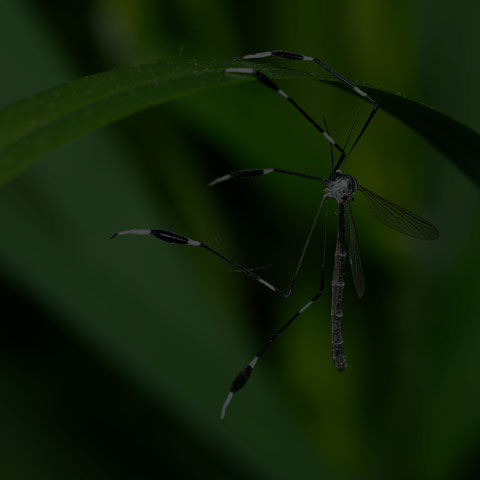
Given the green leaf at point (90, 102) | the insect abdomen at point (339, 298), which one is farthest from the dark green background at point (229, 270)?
the green leaf at point (90, 102)

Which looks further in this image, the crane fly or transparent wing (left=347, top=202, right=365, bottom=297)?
transparent wing (left=347, top=202, right=365, bottom=297)

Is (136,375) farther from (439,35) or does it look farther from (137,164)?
(439,35)

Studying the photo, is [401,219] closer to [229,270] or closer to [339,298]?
[339,298]

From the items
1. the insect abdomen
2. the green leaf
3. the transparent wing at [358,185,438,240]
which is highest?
the transparent wing at [358,185,438,240]

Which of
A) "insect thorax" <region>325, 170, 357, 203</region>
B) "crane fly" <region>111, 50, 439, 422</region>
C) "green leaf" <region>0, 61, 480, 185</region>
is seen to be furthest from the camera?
"insect thorax" <region>325, 170, 357, 203</region>

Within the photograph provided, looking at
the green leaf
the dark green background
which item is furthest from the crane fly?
the green leaf

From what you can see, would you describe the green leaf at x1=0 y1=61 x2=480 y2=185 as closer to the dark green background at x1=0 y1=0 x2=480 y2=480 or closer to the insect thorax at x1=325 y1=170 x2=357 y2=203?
the insect thorax at x1=325 y1=170 x2=357 y2=203
